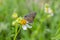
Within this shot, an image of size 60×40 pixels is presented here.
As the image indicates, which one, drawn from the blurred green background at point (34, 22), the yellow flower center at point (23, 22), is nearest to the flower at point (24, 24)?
the yellow flower center at point (23, 22)

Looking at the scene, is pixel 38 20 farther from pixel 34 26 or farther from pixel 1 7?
pixel 1 7

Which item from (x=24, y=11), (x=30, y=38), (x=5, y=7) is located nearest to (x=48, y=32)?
(x=30, y=38)

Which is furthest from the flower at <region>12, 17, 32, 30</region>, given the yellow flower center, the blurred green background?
the blurred green background

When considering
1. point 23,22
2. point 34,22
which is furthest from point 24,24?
point 34,22

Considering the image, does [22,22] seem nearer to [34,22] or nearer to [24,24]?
[24,24]

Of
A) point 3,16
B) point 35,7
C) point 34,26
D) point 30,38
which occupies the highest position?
point 35,7

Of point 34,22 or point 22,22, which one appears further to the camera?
Result: point 34,22

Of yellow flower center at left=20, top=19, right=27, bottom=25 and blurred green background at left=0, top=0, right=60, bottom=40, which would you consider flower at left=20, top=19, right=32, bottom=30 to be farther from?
blurred green background at left=0, top=0, right=60, bottom=40

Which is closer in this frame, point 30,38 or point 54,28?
point 30,38
